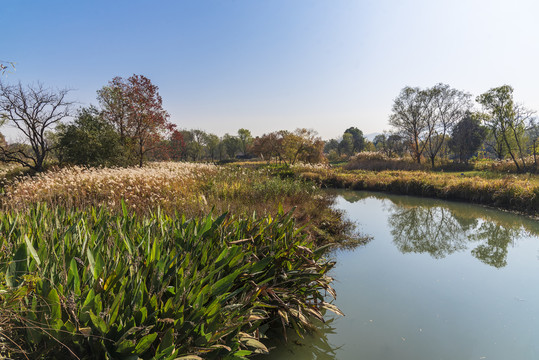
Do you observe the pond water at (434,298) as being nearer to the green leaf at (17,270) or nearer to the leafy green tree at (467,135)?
the green leaf at (17,270)

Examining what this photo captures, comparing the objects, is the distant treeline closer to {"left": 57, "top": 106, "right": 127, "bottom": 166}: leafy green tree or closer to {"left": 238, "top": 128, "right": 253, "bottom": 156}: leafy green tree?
{"left": 57, "top": 106, "right": 127, "bottom": 166}: leafy green tree

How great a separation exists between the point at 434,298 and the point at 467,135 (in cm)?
3564

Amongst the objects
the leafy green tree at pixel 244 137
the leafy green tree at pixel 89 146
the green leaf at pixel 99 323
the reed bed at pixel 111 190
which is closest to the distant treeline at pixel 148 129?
the leafy green tree at pixel 89 146

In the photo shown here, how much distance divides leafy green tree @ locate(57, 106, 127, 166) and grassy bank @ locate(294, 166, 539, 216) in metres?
10.5

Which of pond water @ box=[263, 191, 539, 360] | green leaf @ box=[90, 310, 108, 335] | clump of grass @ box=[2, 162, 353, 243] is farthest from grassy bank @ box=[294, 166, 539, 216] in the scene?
green leaf @ box=[90, 310, 108, 335]

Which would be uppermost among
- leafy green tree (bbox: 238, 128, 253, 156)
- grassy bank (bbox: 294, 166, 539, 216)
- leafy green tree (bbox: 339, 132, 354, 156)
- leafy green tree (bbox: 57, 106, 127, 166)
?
leafy green tree (bbox: 238, 128, 253, 156)

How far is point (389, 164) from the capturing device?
82.0 feet

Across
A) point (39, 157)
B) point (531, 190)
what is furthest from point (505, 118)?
point (39, 157)

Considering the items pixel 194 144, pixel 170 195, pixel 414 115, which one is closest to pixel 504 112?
pixel 414 115

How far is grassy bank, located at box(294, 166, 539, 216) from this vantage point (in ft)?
33.1

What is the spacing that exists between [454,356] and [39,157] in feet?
62.8

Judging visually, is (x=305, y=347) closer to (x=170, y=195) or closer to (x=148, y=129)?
(x=170, y=195)

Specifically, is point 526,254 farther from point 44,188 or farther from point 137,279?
point 44,188

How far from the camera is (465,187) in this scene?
12.4m
